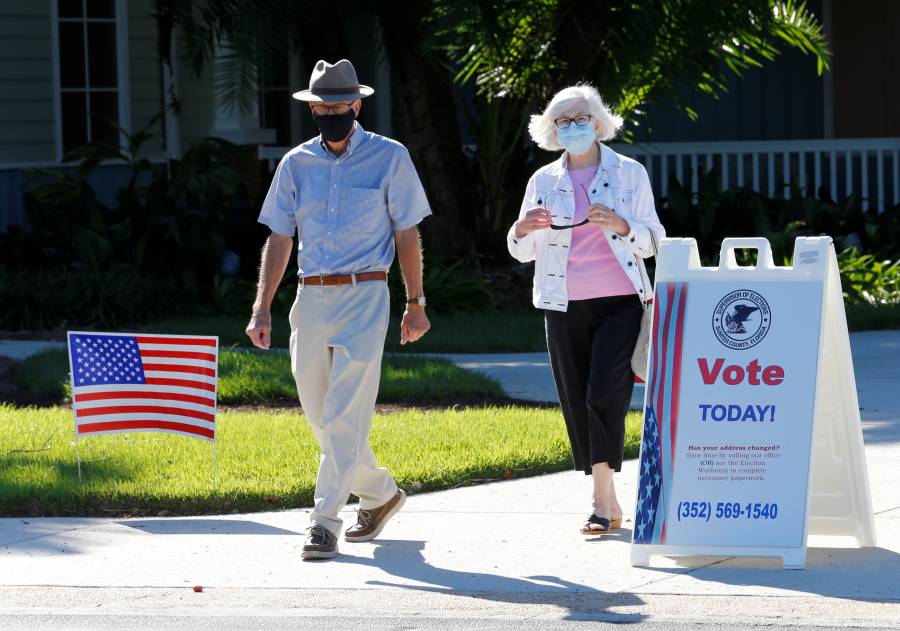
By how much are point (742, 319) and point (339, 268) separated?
154 centimetres

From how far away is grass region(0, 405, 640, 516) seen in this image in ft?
23.8

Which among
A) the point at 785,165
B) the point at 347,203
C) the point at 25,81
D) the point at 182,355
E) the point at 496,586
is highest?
the point at 25,81

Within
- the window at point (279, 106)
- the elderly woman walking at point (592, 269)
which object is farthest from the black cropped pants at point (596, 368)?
the window at point (279, 106)

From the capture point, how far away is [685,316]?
20.4 feet

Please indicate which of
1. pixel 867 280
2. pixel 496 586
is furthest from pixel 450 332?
pixel 496 586

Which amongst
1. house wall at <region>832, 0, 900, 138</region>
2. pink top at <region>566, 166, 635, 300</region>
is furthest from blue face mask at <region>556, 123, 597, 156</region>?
house wall at <region>832, 0, 900, 138</region>

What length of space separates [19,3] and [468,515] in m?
11.0

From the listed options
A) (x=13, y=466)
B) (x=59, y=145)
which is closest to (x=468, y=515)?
(x=13, y=466)

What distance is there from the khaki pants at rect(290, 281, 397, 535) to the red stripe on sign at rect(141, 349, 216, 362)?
3.83 ft

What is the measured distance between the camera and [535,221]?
21.0 ft

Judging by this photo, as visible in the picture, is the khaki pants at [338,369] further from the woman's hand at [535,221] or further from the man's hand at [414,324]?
the woman's hand at [535,221]

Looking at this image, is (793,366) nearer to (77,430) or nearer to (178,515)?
(178,515)

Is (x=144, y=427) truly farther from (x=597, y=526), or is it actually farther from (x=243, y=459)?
(x=597, y=526)

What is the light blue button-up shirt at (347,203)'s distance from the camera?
20.8 ft
